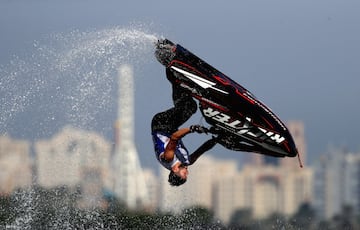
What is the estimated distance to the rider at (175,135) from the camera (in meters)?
11.8

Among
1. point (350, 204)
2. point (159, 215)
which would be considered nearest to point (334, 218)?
point (159, 215)

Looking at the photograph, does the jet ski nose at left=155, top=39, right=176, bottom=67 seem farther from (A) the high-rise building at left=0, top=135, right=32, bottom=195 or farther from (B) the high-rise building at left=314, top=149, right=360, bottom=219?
(B) the high-rise building at left=314, top=149, right=360, bottom=219

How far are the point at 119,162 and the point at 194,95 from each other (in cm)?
1582

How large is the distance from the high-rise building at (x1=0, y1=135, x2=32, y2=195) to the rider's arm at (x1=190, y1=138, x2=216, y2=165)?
22.7 ft

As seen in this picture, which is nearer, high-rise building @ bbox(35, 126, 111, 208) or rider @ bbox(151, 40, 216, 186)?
rider @ bbox(151, 40, 216, 186)

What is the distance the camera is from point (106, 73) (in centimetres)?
1391

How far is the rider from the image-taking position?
11789mm

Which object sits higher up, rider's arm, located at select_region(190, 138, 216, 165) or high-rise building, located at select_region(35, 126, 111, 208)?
high-rise building, located at select_region(35, 126, 111, 208)

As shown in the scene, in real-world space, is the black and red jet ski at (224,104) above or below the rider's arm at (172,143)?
above

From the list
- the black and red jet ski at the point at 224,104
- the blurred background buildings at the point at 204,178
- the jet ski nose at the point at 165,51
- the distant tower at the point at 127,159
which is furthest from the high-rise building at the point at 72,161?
the black and red jet ski at the point at 224,104

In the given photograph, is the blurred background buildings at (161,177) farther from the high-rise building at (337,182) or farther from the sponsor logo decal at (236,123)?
the sponsor logo decal at (236,123)

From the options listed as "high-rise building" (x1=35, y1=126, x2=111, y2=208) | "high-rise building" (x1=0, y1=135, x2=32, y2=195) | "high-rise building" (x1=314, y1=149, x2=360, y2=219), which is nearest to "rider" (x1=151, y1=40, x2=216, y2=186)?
"high-rise building" (x1=35, y1=126, x2=111, y2=208)

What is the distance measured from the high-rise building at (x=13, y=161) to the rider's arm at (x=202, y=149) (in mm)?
6907

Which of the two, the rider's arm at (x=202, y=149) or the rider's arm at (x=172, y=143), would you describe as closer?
the rider's arm at (x=172, y=143)
